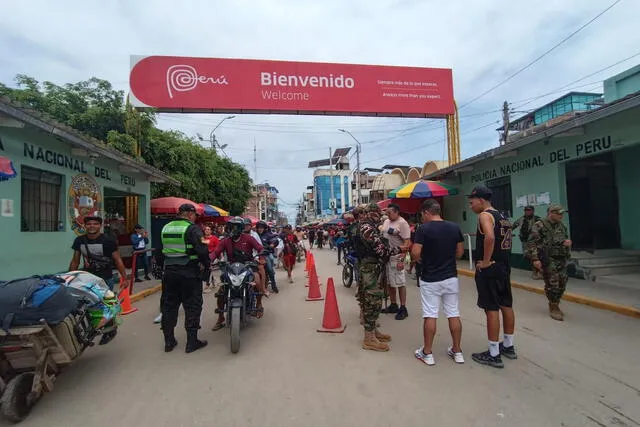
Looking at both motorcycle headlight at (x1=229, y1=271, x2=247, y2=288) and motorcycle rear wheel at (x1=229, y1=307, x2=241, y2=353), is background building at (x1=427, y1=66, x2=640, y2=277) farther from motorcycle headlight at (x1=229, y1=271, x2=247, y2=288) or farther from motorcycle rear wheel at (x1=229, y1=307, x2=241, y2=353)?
motorcycle rear wheel at (x1=229, y1=307, x2=241, y2=353)

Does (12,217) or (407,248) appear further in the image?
(12,217)

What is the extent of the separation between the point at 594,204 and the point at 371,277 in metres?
9.48

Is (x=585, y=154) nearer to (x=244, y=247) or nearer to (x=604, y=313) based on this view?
(x=604, y=313)

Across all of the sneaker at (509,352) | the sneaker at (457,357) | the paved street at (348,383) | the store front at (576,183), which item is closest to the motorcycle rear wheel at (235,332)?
the paved street at (348,383)

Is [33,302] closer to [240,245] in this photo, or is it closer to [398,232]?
[240,245]

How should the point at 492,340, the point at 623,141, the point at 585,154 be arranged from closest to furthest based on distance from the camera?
the point at 492,340 < the point at 623,141 < the point at 585,154

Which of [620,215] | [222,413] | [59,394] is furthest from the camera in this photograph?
[620,215]

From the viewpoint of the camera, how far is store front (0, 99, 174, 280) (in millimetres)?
6445

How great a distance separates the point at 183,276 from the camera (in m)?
4.74

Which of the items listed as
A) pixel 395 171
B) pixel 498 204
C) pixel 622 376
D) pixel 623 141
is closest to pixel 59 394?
pixel 622 376

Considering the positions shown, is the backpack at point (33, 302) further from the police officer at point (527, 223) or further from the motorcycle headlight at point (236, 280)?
the police officer at point (527, 223)

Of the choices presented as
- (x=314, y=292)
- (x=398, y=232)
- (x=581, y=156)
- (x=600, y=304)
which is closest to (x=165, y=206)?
(x=314, y=292)

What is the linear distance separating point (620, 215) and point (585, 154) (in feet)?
10.8

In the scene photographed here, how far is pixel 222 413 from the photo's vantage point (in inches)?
125
